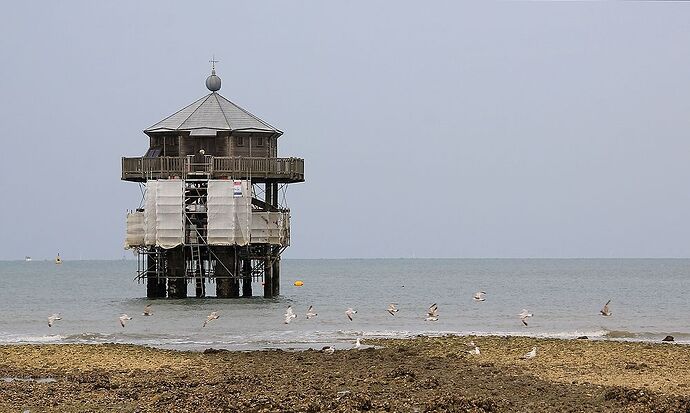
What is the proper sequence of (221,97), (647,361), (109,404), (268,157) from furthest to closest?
(221,97)
(268,157)
(647,361)
(109,404)

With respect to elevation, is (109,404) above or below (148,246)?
below

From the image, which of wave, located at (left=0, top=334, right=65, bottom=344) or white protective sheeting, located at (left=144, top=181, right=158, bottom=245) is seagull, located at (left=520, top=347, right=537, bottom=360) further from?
→ white protective sheeting, located at (left=144, top=181, right=158, bottom=245)

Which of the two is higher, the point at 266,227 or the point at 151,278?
the point at 266,227

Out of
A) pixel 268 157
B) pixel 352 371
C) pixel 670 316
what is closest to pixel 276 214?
pixel 268 157

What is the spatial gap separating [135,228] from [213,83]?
10.3 metres

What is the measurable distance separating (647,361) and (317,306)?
33.7 meters

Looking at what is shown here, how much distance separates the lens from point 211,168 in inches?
2207

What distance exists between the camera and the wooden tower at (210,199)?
55250 mm

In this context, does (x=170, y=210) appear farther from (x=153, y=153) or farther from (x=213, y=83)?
(x=213, y=83)

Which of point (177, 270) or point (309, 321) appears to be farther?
point (177, 270)

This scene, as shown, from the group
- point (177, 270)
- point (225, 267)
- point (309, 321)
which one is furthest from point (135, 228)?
point (309, 321)

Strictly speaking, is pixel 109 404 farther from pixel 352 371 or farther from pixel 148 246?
pixel 148 246

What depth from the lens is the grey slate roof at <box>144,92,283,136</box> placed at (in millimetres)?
57812

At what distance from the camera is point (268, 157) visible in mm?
57812
